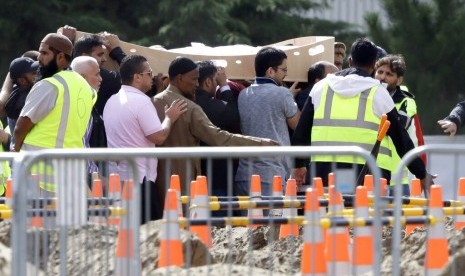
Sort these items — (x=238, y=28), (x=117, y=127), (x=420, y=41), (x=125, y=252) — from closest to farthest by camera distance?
(x=125, y=252) → (x=117, y=127) → (x=420, y=41) → (x=238, y=28)

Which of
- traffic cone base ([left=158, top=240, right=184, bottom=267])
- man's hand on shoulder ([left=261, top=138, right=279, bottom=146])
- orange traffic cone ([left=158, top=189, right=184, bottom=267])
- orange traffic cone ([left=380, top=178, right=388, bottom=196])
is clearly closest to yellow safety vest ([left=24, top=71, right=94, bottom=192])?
man's hand on shoulder ([left=261, top=138, right=279, bottom=146])

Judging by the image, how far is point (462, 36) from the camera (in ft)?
82.7

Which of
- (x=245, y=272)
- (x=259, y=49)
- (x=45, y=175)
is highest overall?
(x=259, y=49)

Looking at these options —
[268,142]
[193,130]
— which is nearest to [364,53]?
[268,142]

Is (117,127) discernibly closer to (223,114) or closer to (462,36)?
(223,114)

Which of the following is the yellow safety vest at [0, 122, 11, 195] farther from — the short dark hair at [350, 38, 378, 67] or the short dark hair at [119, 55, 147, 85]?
the short dark hair at [350, 38, 378, 67]

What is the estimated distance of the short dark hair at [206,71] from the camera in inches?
485

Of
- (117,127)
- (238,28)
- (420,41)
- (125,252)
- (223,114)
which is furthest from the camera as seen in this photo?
(238,28)

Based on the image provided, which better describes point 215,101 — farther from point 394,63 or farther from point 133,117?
point 394,63

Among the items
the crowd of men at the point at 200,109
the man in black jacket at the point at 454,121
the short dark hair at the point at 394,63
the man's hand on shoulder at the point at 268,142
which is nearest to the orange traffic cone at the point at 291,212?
the crowd of men at the point at 200,109

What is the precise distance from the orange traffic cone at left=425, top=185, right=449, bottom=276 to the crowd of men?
46.5 inches

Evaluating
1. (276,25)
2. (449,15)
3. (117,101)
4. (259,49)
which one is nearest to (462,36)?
(449,15)

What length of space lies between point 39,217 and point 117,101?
3.17 meters

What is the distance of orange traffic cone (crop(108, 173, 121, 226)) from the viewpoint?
8078 millimetres
